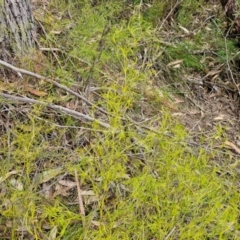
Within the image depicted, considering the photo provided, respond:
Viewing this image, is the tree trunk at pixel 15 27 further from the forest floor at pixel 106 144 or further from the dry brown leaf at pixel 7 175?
the dry brown leaf at pixel 7 175

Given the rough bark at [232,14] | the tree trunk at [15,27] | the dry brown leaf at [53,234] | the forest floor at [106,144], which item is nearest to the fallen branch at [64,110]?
the forest floor at [106,144]

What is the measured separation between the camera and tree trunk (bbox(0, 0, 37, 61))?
2.13m

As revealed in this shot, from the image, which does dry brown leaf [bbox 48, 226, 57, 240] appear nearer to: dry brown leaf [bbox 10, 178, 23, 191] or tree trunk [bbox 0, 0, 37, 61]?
dry brown leaf [bbox 10, 178, 23, 191]

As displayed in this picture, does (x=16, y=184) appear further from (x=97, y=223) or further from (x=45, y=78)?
(x=45, y=78)

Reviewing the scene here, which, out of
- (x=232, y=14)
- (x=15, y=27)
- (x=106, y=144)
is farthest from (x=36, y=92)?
(x=232, y=14)

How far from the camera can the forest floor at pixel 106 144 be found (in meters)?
1.85

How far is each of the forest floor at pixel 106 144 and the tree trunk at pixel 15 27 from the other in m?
0.06

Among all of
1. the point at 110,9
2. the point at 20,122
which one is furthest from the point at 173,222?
the point at 110,9

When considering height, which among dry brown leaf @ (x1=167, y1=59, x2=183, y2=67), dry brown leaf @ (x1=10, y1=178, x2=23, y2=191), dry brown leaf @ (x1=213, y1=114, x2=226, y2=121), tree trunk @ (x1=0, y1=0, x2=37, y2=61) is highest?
tree trunk @ (x1=0, y1=0, x2=37, y2=61)

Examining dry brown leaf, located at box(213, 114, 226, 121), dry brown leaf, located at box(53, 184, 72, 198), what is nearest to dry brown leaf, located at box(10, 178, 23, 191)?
dry brown leaf, located at box(53, 184, 72, 198)

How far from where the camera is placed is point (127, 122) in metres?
2.14

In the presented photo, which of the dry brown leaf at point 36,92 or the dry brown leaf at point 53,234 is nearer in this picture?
the dry brown leaf at point 53,234

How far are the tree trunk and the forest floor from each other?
57 mm

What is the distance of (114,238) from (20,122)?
26.0 inches
